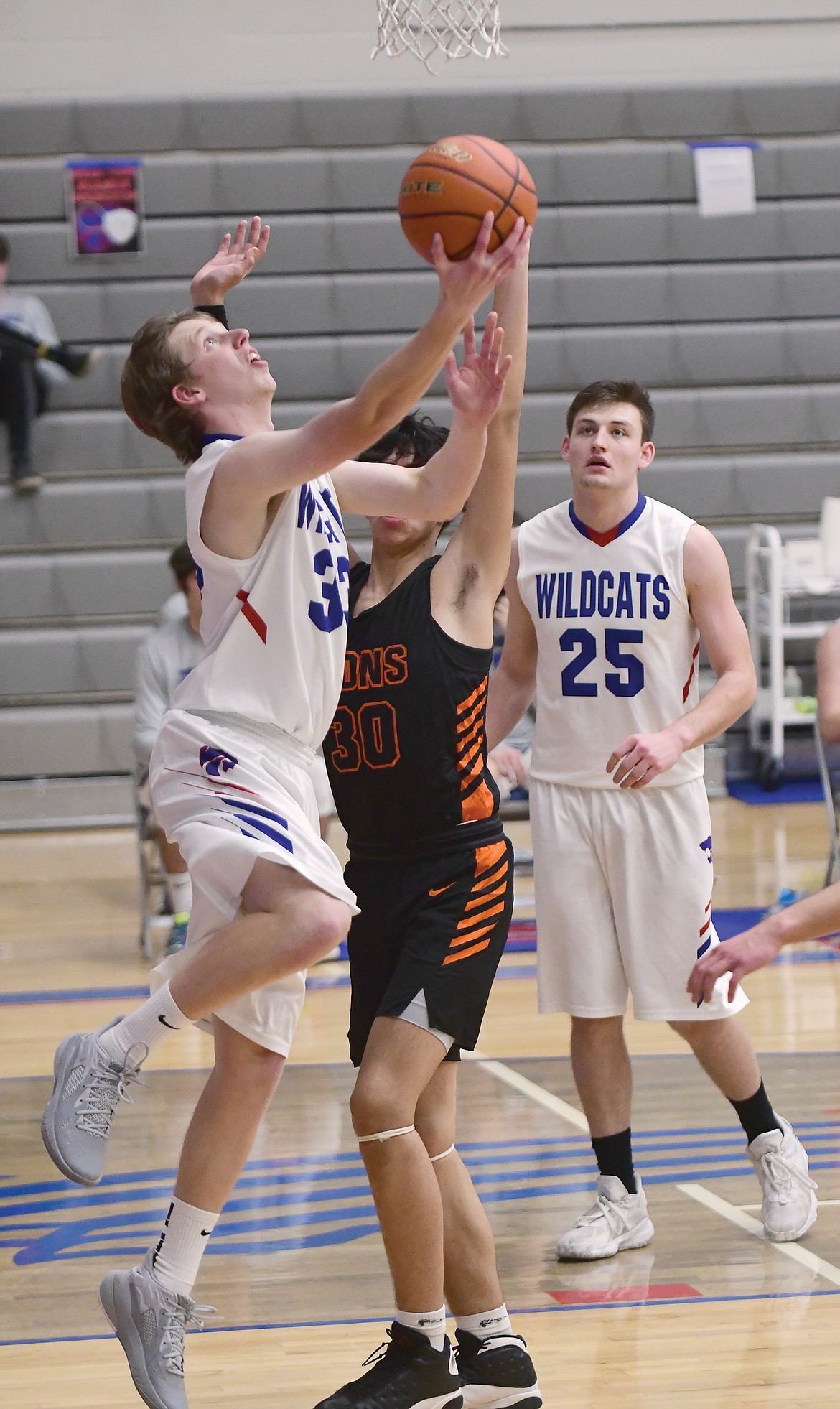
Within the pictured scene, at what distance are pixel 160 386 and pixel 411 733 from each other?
0.72m

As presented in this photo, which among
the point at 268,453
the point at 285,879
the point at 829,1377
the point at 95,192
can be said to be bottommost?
the point at 829,1377

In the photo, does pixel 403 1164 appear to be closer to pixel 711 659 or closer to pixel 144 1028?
pixel 144 1028

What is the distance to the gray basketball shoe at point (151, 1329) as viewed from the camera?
8.91 ft

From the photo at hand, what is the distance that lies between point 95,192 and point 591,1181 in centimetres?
830

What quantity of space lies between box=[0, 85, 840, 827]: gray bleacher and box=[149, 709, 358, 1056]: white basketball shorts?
7.72 meters

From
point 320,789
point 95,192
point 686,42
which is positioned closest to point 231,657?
point 320,789

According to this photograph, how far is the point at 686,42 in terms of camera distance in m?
11.3

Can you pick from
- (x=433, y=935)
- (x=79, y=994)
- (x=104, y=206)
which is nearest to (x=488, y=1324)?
(x=433, y=935)

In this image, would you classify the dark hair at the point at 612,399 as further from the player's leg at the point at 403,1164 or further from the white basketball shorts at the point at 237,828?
the player's leg at the point at 403,1164

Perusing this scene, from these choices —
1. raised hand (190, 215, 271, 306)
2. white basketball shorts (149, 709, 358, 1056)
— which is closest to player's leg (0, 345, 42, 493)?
raised hand (190, 215, 271, 306)

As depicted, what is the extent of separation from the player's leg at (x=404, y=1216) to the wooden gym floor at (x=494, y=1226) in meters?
0.31

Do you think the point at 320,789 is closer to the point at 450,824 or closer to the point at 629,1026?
the point at 629,1026

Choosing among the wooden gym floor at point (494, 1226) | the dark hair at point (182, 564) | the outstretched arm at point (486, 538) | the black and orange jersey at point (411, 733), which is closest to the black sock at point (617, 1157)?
the wooden gym floor at point (494, 1226)

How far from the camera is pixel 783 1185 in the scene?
12.6ft
